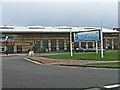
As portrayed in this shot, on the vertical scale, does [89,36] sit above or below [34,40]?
above

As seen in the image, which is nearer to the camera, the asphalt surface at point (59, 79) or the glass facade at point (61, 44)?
the asphalt surface at point (59, 79)

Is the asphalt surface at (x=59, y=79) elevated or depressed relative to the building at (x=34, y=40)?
depressed

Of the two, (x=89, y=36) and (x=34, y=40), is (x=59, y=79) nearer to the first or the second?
(x=89, y=36)

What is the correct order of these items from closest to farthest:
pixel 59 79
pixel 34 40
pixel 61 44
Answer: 1. pixel 59 79
2. pixel 34 40
3. pixel 61 44

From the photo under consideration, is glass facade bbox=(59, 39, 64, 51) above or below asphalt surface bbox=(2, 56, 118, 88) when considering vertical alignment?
above

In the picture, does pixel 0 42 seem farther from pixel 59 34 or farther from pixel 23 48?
pixel 59 34

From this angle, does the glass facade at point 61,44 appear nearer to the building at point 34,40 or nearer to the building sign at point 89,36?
the building at point 34,40

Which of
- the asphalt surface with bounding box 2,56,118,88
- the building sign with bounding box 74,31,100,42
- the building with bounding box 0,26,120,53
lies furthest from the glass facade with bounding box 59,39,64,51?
the asphalt surface with bounding box 2,56,118,88

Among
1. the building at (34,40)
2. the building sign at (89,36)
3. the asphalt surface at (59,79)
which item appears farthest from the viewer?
the building at (34,40)

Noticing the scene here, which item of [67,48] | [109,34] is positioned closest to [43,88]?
[67,48]

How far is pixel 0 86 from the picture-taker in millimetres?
12062

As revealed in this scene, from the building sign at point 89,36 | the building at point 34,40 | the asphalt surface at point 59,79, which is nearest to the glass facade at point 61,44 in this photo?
the building at point 34,40

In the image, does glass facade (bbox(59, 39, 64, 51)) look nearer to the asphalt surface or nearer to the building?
the building

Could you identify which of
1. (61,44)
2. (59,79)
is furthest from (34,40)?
(59,79)
